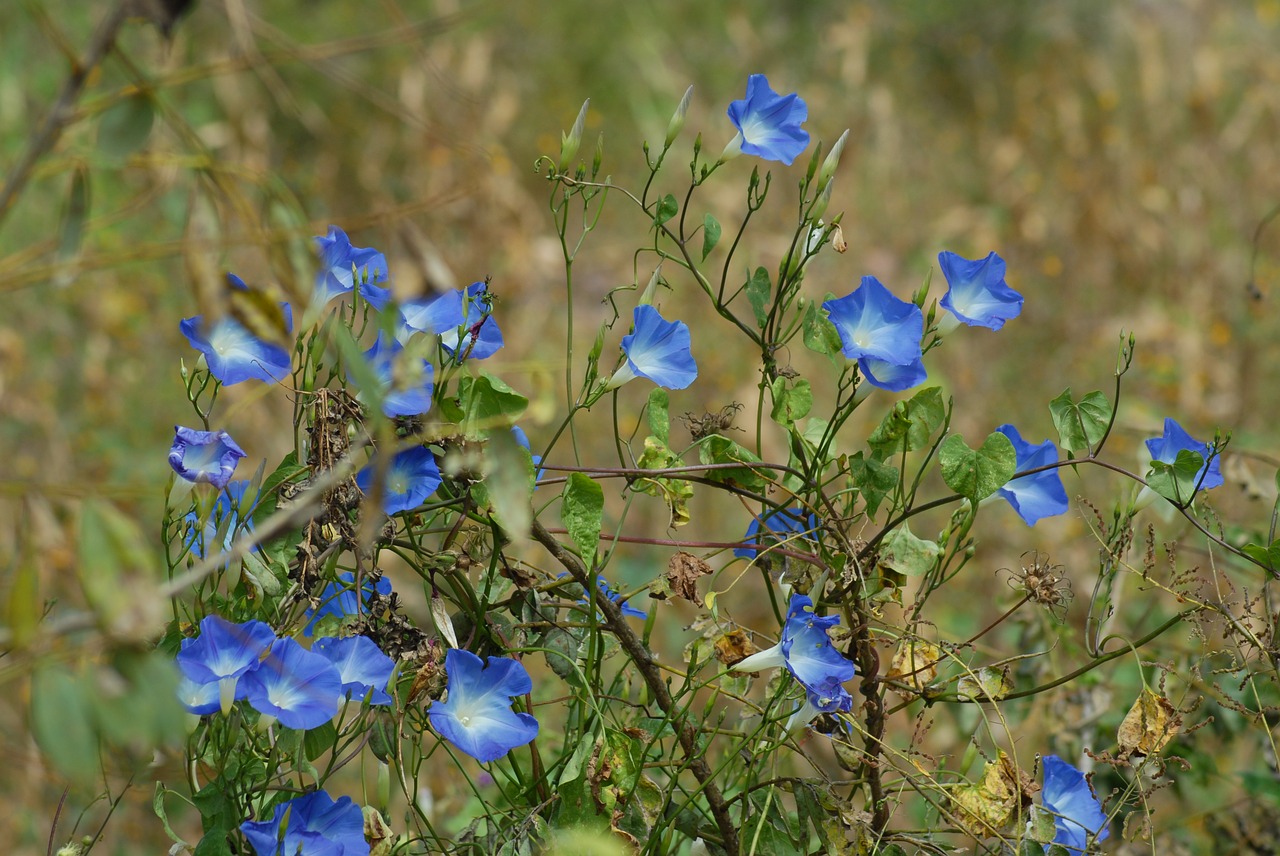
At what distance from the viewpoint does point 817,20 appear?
6.74 m

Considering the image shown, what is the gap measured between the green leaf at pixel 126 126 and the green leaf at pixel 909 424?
56 centimetres

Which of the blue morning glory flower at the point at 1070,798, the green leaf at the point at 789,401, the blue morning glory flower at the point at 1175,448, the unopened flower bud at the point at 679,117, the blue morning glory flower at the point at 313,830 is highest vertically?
the unopened flower bud at the point at 679,117

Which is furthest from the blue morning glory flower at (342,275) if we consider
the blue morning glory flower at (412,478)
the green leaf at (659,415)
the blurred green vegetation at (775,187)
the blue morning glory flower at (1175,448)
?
the blurred green vegetation at (775,187)

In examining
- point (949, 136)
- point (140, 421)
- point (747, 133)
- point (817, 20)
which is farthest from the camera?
point (817, 20)

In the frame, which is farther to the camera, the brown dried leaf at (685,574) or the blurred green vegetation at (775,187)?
the blurred green vegetation at (775,187)

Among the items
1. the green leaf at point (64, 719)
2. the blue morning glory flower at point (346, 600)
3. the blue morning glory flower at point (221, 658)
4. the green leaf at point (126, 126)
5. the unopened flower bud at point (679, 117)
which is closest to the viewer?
the green leaf at point (64, 719)

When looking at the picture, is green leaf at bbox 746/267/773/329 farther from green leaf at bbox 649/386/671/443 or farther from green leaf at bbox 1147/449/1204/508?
green leaf at bbox 1147/449/1204/508

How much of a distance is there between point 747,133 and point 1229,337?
3.34 meters

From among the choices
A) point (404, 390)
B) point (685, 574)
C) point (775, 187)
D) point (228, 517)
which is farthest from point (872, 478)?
point (775, 187)

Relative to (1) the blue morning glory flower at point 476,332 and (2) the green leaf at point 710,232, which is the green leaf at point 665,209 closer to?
(2) the green leaf at point 710,232

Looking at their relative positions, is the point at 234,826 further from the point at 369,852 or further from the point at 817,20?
the point at 817,20

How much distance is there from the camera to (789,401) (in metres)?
0.94

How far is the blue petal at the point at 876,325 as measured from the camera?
913mm

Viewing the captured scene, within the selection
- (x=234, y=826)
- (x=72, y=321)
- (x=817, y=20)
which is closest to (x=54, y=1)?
(x=72, y=321)
